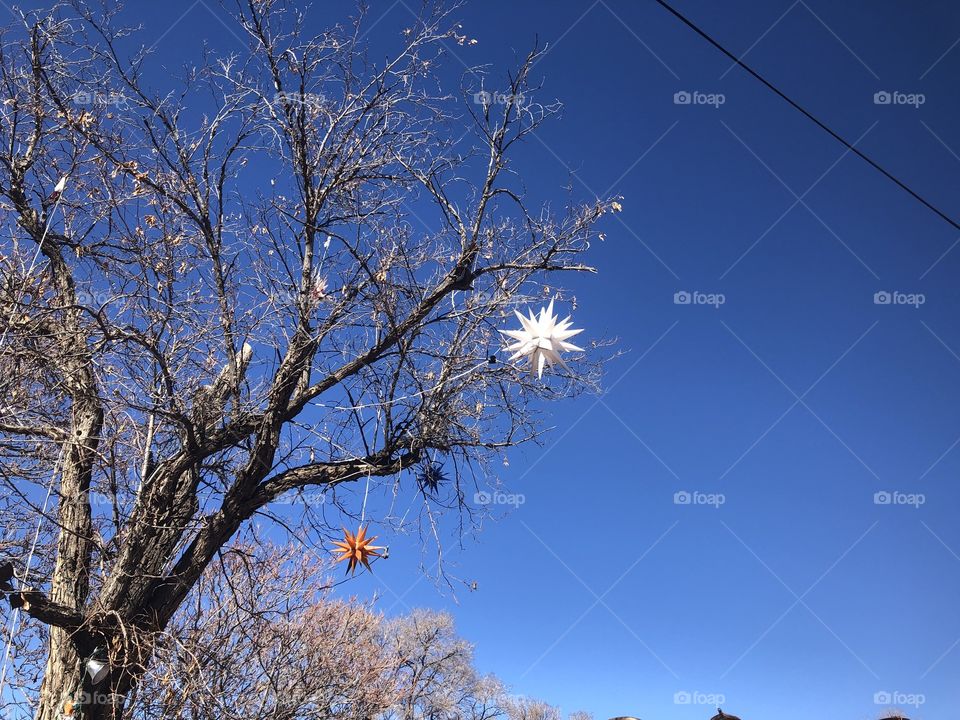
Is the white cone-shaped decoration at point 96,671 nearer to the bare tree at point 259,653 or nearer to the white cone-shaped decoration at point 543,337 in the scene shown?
the bare tree at point 259,653

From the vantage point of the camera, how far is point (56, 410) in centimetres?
559

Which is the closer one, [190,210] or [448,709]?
[190,210]

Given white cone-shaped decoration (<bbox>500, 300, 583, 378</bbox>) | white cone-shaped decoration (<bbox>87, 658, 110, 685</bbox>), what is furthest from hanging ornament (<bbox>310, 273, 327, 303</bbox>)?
white cone-shaped decoration (<bbox>87, 658, 110, 685</bbox>)

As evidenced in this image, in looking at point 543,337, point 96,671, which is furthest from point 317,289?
point 96,671

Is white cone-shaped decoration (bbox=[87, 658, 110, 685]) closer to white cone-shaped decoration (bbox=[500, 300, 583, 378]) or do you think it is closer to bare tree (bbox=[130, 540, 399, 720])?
bare tree (bbox=[130, 540, 399, 720])

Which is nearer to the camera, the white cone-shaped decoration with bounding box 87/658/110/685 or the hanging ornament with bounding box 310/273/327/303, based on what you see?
the white cone-shaped decoration with bounding box 87/658/110/685

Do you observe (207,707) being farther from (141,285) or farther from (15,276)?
(15,276)

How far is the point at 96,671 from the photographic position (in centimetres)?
363

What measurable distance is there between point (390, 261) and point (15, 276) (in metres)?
2.10

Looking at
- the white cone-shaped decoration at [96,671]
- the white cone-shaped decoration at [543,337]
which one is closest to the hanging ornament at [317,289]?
the white cone-shaped decoration at [543,337]

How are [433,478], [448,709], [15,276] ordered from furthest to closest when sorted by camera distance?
[448,709], [433,478], [15,276]

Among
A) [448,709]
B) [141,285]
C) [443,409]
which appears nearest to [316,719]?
[443,409]

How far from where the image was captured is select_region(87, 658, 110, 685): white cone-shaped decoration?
363cm

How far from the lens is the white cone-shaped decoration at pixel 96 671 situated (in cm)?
363
